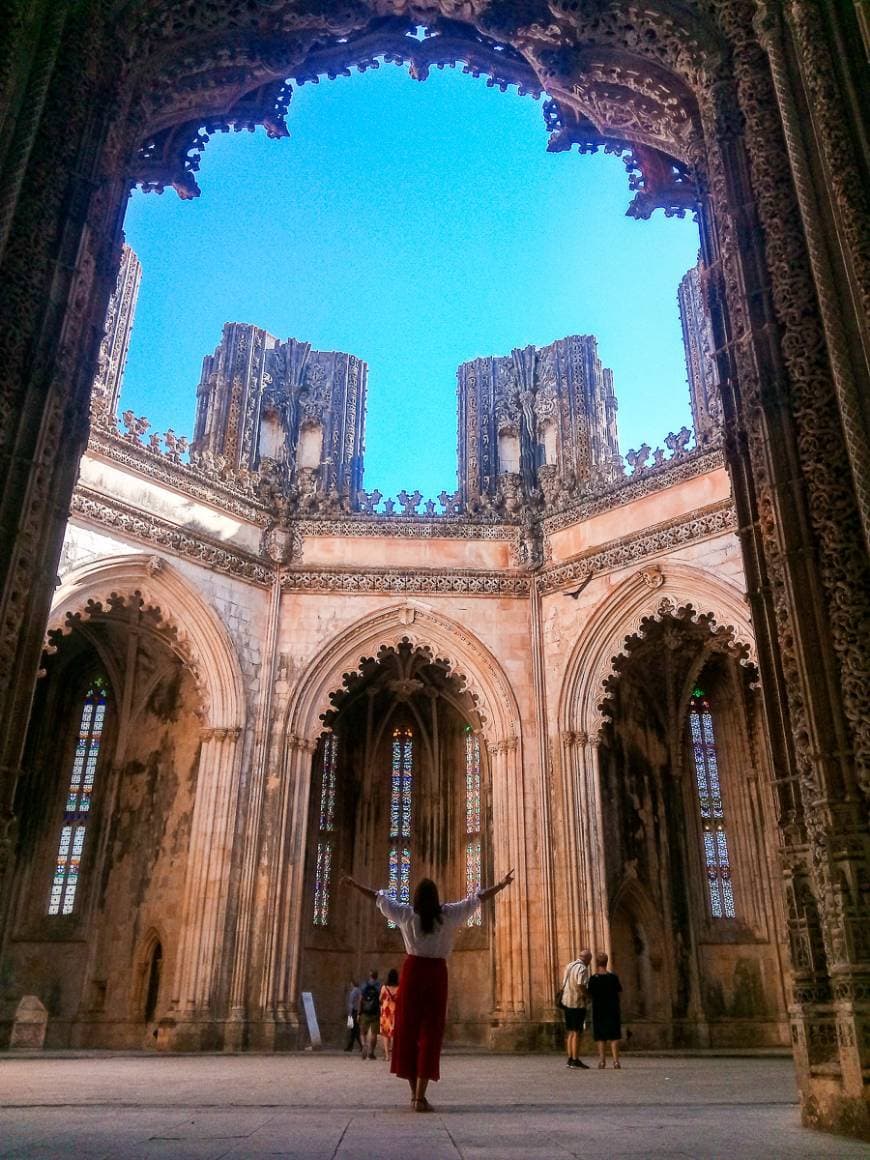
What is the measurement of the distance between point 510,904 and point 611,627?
5.43 m

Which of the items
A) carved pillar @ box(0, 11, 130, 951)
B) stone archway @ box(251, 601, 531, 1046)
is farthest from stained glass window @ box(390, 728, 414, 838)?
carved pillar @ box(0, 11, 130, 951)

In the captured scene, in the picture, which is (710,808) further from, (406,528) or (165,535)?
(165,535)

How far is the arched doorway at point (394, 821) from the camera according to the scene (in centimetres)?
2239

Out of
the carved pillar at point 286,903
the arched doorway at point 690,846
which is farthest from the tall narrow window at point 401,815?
the carved pillar at point 286,903

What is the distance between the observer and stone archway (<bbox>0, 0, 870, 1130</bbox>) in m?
5.83

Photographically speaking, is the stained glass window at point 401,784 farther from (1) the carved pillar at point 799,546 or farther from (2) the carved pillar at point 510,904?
(1) the carved pillar at point 799,546

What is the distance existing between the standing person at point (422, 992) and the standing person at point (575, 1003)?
7.05 m

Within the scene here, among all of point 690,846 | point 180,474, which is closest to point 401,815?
point 690,846

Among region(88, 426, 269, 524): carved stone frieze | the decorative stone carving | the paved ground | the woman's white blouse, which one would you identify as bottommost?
the paved ground

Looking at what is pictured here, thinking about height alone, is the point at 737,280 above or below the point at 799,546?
above

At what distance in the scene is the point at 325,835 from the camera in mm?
23578

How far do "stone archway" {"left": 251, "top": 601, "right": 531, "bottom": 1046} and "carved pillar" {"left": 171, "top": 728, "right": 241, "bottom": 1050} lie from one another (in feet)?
2.84

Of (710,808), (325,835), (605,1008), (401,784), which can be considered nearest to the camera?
(605,1008)

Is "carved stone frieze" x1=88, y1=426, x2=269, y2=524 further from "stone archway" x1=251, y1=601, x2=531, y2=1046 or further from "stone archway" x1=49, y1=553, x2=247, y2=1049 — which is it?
"stone archway" x1=251, y1=601, x2=531, y2=1046
